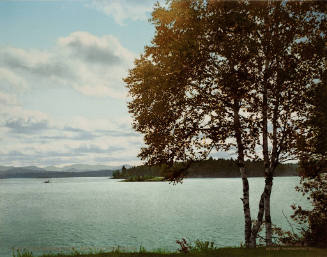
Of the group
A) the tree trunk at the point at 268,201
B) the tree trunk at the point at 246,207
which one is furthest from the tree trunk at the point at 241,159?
the tree trunk at the point at 268,201

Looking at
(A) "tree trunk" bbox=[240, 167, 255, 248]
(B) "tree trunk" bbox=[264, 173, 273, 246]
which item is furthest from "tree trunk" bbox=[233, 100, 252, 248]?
(B) "tree trunk" bbox=[264, 173, 273, 246]

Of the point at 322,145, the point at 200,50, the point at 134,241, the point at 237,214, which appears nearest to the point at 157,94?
the point at 200,50

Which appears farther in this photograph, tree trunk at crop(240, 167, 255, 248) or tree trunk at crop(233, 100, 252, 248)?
tree trunk at crop(240, 167, 255, 248)

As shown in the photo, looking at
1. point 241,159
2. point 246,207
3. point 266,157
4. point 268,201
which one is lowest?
point 246,207

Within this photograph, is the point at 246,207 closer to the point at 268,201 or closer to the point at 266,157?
the point at 268,201

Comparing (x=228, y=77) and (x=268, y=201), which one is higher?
(x=228, y=77)

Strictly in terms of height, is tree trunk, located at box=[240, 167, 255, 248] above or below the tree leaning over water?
below

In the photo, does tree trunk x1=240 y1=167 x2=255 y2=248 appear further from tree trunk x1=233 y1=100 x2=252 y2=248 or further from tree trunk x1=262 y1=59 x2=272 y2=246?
tree trunk x1=262 y1=59 x2=272 y2=246

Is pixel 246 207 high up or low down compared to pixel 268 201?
down

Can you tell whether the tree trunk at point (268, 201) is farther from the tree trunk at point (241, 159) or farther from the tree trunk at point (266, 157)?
the tree trunk at point (241, 159)

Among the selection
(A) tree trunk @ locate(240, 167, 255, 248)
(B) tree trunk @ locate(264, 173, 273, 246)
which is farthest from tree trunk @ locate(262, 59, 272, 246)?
(A) tree trunk @ locate(240, 167, 255, 248)

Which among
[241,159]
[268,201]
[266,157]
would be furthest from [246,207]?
[266,157]

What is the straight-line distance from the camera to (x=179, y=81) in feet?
64.0

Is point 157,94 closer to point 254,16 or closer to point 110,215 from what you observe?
point 254,16
